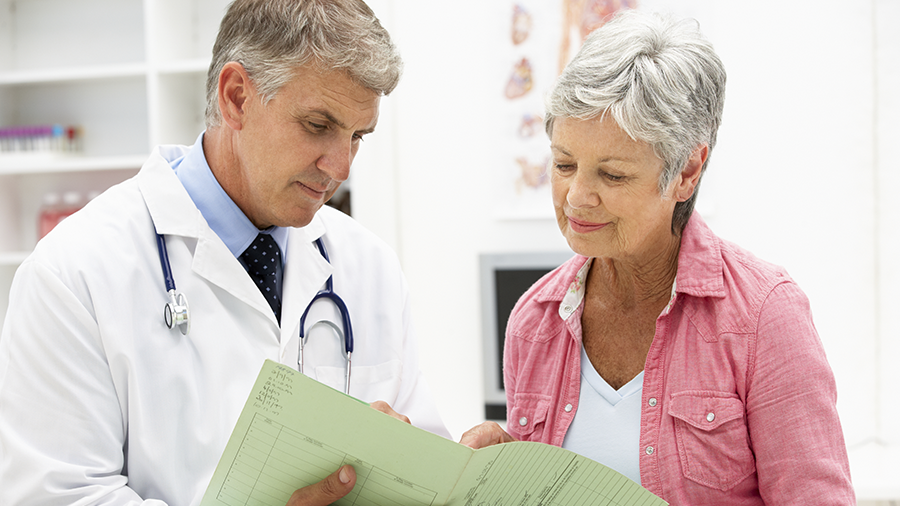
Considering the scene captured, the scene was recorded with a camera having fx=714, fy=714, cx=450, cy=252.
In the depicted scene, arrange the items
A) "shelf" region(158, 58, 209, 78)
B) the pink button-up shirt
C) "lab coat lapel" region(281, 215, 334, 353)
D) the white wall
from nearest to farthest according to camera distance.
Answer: the pink button-up shirt < "lab coat lapel" region(281, 215, 334, 353) < the white wall < "shelf" region(158, 58, 209, 78)

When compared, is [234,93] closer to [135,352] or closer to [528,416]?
[135,352]

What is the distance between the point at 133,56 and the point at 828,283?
277cm

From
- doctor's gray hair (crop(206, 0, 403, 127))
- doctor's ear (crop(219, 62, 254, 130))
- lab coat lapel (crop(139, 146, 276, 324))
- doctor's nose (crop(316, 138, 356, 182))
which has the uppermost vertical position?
doctor's gray hair (crop(206, 0, 403, 127))

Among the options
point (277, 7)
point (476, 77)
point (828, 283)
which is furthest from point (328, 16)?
point (828, 283)

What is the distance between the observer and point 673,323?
1.09m

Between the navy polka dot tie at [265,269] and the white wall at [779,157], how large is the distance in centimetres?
139

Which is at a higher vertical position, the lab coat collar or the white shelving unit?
the white shelving unit

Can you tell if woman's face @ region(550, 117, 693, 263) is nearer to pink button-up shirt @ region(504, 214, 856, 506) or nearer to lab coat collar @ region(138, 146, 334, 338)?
pink button-up shirt @ region(504, 214, 856, 506)

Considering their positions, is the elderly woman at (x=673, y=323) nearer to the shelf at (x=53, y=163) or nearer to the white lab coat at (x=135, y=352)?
the white lab coat at (x=135, y=352)

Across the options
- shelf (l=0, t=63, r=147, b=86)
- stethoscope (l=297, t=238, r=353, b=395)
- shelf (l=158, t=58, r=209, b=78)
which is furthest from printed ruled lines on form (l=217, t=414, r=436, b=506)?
shelf (l=0, t=63, r=147, b=86)

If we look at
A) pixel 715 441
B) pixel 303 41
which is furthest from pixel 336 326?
pixel 715 441

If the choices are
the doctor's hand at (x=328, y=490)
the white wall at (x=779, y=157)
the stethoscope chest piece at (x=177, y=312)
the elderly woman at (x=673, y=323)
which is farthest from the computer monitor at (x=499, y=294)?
the doctor's hand at (x=328, y=490)

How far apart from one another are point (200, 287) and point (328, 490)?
1.36ft

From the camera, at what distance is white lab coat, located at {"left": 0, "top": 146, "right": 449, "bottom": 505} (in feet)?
3.10
